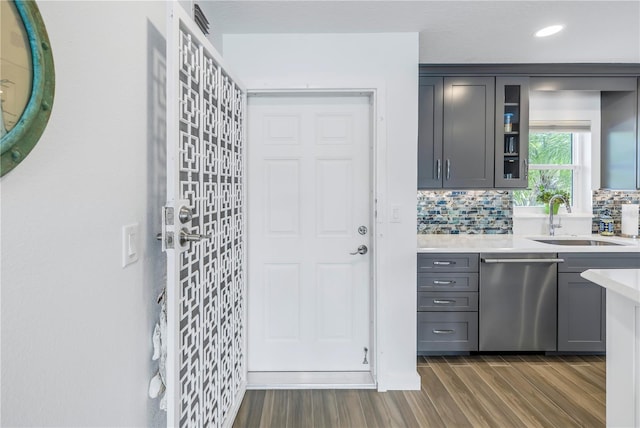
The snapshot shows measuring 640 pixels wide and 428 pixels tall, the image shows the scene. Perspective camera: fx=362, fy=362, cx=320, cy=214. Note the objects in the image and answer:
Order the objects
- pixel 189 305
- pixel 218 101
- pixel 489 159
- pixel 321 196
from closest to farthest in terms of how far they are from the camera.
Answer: pixel 189 305, pixel 218 101, pixel 321 196, pixel 489 159

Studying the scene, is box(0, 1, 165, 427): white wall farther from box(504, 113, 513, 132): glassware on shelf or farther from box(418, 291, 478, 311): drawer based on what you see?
box(504, 113, 513, 132): glassware on shelf

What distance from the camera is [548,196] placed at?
340 centimetres

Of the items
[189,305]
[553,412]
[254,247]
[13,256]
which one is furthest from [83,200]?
[553,412]

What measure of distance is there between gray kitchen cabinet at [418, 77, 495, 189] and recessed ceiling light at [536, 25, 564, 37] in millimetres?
599

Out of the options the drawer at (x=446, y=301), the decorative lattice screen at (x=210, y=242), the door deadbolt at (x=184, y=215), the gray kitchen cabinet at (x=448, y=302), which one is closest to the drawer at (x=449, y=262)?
the gray kitchen cabinet at (x=448, y=302)

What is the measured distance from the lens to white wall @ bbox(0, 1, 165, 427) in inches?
29.0

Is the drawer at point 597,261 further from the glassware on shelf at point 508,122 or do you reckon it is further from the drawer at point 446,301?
the glassware on shelf at point 508,122

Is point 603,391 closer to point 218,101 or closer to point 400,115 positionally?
point 400,115

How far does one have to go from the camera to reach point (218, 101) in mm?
1795

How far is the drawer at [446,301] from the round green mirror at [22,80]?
8.73 feet

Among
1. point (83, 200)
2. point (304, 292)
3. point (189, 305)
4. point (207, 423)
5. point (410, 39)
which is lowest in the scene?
point (207, 423)

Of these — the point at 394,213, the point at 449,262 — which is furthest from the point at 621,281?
the point at 449,262

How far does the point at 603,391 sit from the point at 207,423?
8.11 feet

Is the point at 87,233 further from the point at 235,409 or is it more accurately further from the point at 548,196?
the point at 548,196
